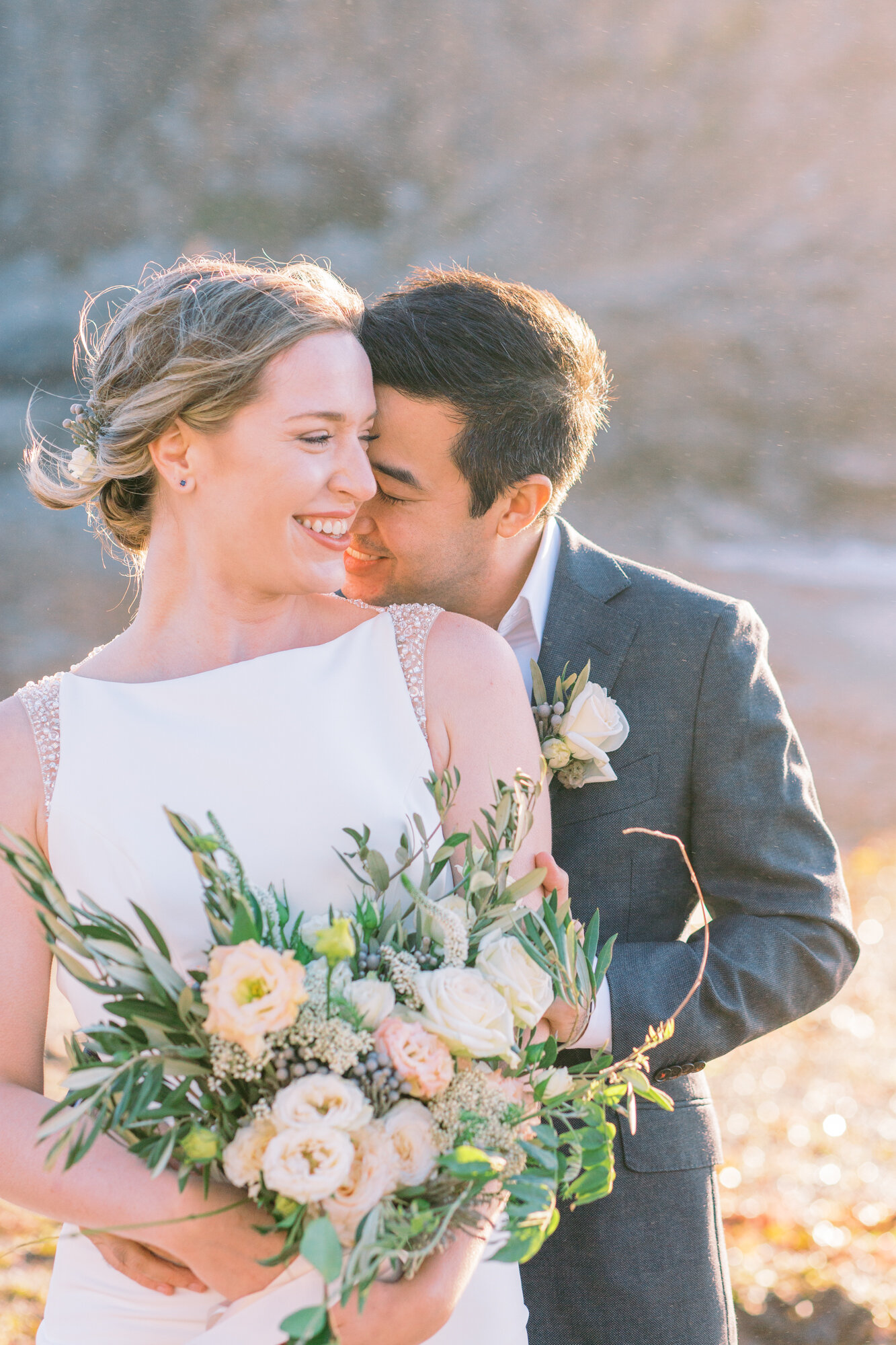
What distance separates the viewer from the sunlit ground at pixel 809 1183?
4.20 m

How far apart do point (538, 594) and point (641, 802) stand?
484 millimetres

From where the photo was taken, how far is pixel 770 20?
12.5 m

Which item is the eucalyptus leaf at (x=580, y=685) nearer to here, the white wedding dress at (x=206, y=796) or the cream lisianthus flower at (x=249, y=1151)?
the white wedding dress at (x=206, y=796)

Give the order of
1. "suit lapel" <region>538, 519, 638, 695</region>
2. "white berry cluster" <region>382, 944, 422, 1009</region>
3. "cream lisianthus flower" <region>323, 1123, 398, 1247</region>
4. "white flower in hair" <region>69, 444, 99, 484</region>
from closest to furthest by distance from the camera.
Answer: "cream lisianthus flower" <region>323, 1123, 398, 1247</region> → "white berry cluster" <region>382, 944, 422, 1009</region> → "white flower in hair" <region>69, 444, 99, 484</region> → "suit lapel" <region>538, 519, 638, 695</region>

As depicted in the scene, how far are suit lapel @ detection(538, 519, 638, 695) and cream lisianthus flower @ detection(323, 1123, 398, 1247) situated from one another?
3.71ft

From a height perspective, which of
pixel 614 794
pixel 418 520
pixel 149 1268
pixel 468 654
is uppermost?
pixel 418 520

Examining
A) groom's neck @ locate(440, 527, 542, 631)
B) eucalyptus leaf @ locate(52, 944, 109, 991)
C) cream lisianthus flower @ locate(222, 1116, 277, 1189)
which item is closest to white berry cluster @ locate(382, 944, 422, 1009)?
cream lisianthus flower @ locate(222, 1116, 277, 1189)

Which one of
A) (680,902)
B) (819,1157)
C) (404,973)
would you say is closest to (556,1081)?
(404,973)

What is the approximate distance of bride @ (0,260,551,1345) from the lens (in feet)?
5.90

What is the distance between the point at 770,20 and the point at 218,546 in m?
13.2

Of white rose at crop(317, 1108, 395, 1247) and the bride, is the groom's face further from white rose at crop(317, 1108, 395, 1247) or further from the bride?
white rose at crop(317, 1108, 395, 1247)

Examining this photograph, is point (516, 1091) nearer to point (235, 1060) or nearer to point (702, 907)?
point (235, 1060)

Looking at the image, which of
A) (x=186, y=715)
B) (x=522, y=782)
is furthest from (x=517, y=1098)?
(x=186, y=715)

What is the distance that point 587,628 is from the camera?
2.29m
